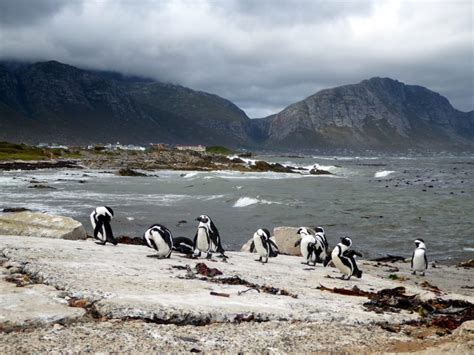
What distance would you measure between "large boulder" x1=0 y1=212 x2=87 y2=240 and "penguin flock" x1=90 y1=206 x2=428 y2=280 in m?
0.76

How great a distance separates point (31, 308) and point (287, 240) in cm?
1333

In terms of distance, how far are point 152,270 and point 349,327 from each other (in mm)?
3975

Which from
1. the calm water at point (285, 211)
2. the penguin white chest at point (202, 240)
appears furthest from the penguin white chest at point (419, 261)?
the penguin white chest at point (202, 240)

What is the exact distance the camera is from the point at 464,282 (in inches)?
551

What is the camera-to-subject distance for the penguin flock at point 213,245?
12055mm

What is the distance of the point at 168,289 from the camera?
791cm

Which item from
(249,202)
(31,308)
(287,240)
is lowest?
(287,240)

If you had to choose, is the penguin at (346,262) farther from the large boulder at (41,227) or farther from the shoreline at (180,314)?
the large boulder at (41,227)

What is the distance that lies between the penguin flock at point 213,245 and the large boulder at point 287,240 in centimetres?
218

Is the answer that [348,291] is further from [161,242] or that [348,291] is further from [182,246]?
[182,246]

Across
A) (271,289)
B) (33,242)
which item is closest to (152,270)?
(271,289)

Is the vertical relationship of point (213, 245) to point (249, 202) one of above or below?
above

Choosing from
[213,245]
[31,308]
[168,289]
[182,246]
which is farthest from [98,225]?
[31,308]

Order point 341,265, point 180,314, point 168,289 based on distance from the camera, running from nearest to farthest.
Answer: point 180,314, point 168,289, point 341,265
